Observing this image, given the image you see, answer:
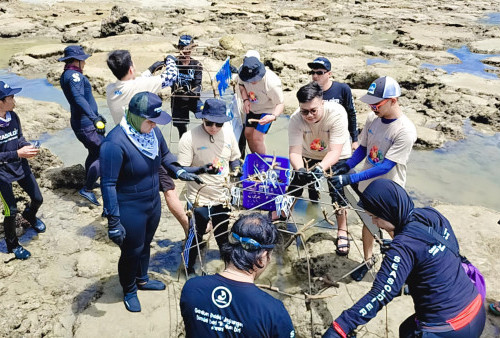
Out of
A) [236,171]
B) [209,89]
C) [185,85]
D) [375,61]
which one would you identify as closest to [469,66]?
[375,61]

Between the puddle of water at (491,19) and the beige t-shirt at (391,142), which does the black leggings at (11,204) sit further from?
the puddle of water at (491,19)

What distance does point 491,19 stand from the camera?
20844mm

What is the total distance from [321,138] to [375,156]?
717mm

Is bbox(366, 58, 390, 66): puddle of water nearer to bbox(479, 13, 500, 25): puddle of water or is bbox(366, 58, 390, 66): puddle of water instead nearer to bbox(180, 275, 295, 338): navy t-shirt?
bbox(479, 13, 500, 25): puddle of water

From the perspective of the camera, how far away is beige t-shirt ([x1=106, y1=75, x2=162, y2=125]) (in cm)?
448

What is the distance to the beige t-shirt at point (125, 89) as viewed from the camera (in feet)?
14.7

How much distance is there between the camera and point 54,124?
7734 mm

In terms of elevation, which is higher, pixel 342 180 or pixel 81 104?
pixel 81 104

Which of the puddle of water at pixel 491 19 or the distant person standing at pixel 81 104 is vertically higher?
the distant person standing at pixel 81 104

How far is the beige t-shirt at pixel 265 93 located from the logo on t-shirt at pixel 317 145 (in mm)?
1133

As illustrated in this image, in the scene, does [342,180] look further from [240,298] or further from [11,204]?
[11,204]

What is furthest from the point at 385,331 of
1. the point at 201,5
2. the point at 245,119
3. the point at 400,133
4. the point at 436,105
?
the point at 201,5

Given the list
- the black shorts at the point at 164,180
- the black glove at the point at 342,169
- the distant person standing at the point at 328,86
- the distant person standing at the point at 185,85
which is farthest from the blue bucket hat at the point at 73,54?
the black glove at the point at 342,169

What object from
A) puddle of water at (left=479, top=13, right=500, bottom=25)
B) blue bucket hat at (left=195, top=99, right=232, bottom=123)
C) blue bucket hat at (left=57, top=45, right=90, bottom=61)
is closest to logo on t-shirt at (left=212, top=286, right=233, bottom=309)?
blue bucket hat at (left=195, top=99, right=232, bottom=123)
